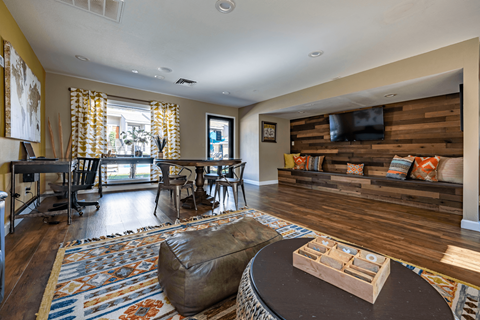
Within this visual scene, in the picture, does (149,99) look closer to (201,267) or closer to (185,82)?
(185,82)

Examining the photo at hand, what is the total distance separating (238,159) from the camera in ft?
12.0

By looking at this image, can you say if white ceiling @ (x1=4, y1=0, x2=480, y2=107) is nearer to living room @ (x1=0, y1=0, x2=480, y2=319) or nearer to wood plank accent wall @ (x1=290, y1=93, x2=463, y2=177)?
living room @ (x1=0, y1=0, x2=480, y2=319)

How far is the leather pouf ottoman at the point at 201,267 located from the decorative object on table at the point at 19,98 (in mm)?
2584

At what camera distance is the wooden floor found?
1525 mm

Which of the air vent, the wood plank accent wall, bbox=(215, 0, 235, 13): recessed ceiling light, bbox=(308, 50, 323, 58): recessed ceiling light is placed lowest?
the wood plank accent wall

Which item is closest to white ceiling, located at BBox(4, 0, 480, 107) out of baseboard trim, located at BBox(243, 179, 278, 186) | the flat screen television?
the flat screen television

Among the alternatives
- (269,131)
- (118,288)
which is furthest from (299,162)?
(118,288)

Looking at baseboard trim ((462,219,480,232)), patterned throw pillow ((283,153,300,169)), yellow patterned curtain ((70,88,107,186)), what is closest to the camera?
baseboard trim ((462,219,480,232))

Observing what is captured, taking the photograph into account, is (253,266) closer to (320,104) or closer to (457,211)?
(457,211)

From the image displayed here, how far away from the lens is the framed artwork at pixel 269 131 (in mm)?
6285

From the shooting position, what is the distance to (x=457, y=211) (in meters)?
3.26

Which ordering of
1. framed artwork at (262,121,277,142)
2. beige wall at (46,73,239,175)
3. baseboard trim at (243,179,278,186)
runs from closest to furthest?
beige wall at (46,73,239,175)
baseboard trim at (243,179,278,186)
framed artwork at (262,121,277,142)

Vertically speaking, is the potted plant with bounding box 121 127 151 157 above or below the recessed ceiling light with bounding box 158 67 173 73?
below

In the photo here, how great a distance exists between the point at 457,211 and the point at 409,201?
62 cm
